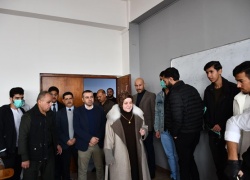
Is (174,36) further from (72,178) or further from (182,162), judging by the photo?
(72,178)

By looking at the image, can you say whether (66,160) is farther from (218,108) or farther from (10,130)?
(218,108)

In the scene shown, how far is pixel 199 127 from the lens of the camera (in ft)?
8.36

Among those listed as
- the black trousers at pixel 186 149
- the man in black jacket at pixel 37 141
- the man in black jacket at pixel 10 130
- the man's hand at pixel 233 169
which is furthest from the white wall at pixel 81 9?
the man's hand at pixel 233 169

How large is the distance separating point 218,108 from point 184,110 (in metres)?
0.38

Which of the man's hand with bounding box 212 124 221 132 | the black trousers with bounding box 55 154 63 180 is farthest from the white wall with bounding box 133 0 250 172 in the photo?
the black trousers with bounding box 55 154 63 180

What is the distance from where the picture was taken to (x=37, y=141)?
7.62 ft

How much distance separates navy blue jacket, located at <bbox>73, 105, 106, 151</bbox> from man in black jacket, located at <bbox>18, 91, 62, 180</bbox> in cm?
38

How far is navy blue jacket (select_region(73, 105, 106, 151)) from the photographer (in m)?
2.70

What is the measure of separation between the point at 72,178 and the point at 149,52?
9.83 ft

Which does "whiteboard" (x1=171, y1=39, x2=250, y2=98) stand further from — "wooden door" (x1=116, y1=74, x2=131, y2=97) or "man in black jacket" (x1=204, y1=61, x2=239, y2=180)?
"wooden door" (x1=116, y1=74, x2=131, y2=97)

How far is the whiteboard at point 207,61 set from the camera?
2566 millimetres

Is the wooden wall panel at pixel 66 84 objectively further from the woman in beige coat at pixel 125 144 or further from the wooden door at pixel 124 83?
the woman in beige coat at pixel 125 144

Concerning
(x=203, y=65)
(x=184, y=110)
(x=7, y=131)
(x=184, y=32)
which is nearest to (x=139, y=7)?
(x=184, y=32)

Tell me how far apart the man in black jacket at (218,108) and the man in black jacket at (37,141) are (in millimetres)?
1969
